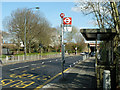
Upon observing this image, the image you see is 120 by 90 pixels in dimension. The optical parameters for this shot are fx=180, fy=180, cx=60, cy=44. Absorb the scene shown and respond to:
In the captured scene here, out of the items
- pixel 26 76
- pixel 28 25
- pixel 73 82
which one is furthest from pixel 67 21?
pixel 28 25

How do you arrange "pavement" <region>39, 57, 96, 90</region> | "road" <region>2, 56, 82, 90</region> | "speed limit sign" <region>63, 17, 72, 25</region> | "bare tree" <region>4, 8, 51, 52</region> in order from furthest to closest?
"bare tree" <region>4, 8, 51, 52</region>
"speed limit sign" <region>63, 17, 72, 25</region>
"road" <region>2, 56, 82, 90</region>
"pavement" <region>39, 57, 96, 90</region>

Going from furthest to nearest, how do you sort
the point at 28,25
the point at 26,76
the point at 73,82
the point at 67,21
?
the point at 28,25, the point at 26,76, the point at 67,21, the point at 73,82

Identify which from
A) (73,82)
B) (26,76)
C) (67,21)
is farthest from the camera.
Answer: (26,76)

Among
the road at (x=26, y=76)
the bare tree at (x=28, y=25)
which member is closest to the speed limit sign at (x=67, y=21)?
the road at (x=26, y=76)

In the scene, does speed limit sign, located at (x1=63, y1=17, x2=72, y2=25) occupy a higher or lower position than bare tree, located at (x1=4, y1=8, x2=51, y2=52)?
lower

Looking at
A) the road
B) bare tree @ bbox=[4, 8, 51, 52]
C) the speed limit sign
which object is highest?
Result: bare tree @ bbox=[4, 8, 51, 52]

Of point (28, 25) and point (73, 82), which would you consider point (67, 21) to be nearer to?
point (73, 82)

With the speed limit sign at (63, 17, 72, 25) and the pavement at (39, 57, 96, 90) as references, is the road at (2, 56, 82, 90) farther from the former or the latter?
the speed limit sign at (63, 17, 72, 25)

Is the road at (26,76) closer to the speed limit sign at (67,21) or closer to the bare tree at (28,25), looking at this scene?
the speed limit sign at (67,21)

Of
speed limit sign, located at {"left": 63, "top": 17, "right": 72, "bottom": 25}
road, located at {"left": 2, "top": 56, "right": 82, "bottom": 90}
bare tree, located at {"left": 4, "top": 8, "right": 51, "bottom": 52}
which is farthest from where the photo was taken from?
bare tree, located at {"left": 4, "top": 8, "right": 51, "bottom": 52}

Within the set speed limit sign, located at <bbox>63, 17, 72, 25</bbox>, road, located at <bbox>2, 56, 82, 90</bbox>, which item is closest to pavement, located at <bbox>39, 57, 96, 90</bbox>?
road, located at <bbox>2, 56, 82, 90</bbox>

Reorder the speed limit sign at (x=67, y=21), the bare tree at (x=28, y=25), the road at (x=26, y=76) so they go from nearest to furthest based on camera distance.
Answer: the road at (x=26, y=76) → the speed limit sign at (x=67, y=21) → the bare tree at (x=28, y=25)

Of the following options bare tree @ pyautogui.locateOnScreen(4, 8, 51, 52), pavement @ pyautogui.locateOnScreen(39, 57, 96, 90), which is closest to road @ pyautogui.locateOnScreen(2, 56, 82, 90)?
pavement @ pyautogui.locateOnScreen(39, 57, 96, 90)

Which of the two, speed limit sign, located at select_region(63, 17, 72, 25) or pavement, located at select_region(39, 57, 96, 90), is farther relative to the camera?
speed limit sign, located at select_region(63, 17, 72, 25)
